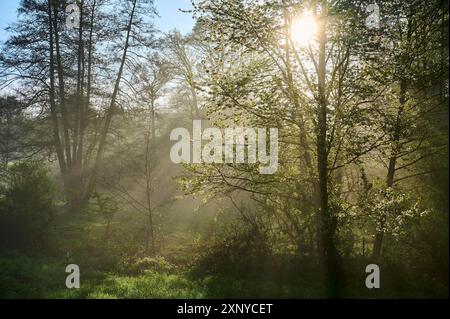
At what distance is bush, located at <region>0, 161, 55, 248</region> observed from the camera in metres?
14.7

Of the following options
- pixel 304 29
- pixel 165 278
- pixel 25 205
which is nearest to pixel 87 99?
pixel 25 205

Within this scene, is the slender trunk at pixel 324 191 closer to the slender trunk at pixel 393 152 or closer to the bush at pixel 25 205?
the slender trunk at pixel 393 152

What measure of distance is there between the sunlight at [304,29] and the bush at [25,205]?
9791mm

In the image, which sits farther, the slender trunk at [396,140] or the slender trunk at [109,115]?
the slender trunk at [109,115]

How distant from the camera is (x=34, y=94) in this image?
2116cm

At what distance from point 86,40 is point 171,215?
10.0 metres

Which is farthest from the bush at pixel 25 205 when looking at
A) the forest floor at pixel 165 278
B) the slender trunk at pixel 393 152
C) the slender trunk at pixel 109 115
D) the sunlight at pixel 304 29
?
the slender trunk at pixel 393 152

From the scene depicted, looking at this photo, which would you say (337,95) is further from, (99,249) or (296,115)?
(99,249)

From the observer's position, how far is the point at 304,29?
1080cm

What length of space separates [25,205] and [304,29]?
10722mm

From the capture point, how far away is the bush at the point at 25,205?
1469cm

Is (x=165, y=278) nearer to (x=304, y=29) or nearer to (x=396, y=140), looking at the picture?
(x=396, y=140)

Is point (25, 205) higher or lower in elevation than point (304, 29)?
lower
